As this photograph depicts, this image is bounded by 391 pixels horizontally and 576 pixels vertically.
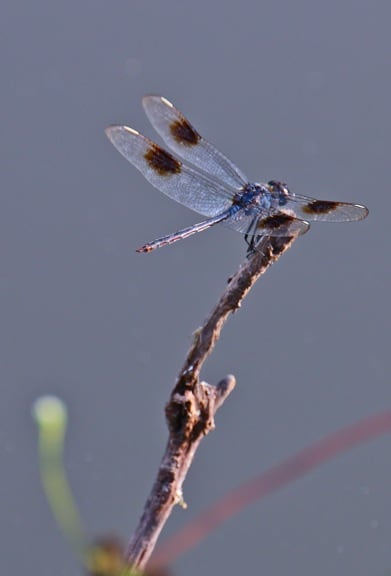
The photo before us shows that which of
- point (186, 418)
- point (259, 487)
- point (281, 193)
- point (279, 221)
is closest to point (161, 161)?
point (281, 193)

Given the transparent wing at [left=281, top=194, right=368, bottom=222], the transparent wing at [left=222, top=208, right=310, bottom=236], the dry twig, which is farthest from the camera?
the transparent wing at [left=281, top=194, right=368, bottom=222]

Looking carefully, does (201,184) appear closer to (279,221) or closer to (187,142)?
(187,142)

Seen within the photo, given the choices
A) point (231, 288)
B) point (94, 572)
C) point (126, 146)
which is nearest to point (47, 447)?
point (94, 572)

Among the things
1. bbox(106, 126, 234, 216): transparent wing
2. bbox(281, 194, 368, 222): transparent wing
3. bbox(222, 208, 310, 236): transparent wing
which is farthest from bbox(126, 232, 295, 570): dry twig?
bbox(106, 126, 234, 216): transparent wing

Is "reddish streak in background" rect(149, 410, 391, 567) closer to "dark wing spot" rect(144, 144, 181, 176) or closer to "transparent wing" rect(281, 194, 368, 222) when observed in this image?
"transparent wing" rect(281, 194, 368, 222)

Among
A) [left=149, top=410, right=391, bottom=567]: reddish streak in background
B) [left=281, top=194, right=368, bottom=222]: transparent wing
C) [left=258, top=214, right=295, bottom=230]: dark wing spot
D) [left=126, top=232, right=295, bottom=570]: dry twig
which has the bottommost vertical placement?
[left=149, top=410, right=391, bottom=567]: reddish streak in background

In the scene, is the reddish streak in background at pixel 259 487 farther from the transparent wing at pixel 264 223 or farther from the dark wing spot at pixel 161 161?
the dark wing spot at pixel 161 161

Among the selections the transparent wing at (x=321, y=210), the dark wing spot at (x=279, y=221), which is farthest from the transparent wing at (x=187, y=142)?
the dark wing spot at (x=279, y=221)

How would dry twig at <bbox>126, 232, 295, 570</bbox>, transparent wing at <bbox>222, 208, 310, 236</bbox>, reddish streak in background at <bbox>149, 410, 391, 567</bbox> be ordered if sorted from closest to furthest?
reddish streak in background at <bbox>149, 410, 391, 567</bbox> → dry twig at <bbox>126, 232, 295, 570</bbox> → transparent wing at <bbox>222, 208, 310, 236</bbox>
